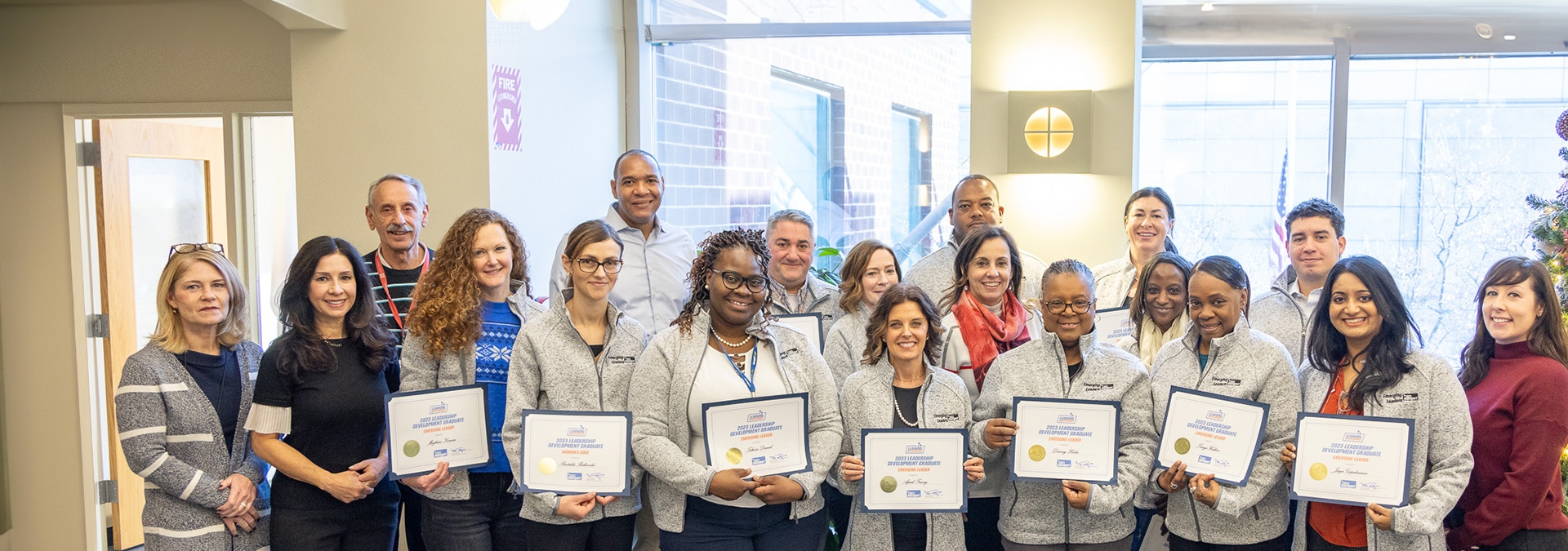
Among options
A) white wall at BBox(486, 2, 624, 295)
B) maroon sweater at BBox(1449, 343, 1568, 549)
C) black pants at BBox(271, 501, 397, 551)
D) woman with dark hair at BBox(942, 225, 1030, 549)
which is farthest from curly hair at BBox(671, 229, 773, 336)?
maroon sweater at BBox(1449, 343, 1568, 549)

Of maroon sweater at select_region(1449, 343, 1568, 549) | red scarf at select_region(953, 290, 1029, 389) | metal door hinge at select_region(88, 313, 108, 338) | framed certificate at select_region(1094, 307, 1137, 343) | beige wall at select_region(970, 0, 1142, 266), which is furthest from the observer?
beige wall at select_region(970, 0, 1142, 266)

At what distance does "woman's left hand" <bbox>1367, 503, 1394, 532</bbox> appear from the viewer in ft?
8.18

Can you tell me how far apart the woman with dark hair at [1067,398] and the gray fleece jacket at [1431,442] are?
0.58 metres

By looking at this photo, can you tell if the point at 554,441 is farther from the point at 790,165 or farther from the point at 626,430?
the point at 790,165

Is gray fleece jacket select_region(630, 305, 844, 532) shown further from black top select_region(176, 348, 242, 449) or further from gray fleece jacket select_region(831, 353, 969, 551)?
black top select_region(176, 348, 242, 449)

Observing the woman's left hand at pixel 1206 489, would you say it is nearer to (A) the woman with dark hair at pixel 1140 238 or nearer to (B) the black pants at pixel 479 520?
(A) the woman with dark hair at pixel 1140 238

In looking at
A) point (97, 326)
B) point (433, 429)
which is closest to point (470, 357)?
point (433, 429)

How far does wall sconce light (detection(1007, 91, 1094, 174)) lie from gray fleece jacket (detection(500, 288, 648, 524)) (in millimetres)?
3021

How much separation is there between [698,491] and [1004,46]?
136 inches

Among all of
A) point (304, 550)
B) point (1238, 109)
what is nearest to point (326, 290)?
point (304, 550)

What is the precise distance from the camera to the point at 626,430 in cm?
267

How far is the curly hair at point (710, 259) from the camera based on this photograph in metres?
2.77

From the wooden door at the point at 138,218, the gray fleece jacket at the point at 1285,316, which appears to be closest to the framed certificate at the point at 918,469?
the gray fleece jacket at the point at 1285,316

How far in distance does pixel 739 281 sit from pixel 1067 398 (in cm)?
95
